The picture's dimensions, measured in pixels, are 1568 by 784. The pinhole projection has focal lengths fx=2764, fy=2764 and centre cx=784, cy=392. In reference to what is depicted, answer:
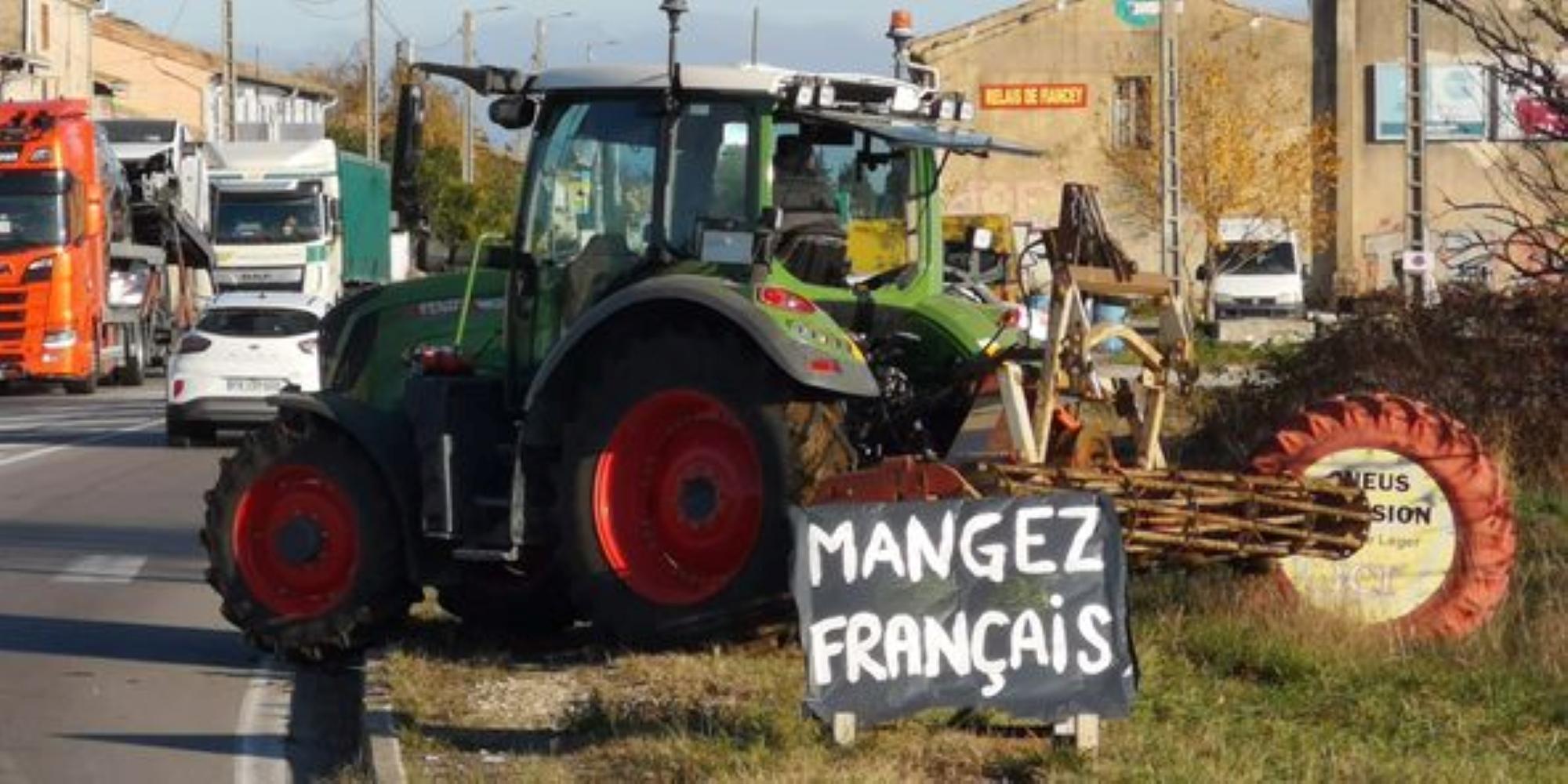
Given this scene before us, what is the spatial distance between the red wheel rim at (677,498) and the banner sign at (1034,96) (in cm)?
5856

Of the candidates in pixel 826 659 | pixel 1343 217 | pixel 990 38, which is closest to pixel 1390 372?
pixel 826 659

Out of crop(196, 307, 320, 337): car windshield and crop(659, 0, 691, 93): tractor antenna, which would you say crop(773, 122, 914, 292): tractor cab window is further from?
crop(196, 307, 320, 337): car windshield

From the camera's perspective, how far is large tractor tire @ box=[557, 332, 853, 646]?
1120 cm

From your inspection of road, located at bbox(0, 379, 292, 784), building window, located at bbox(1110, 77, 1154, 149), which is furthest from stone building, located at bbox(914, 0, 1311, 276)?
road, located at bbox(0, 379, 292, 784)

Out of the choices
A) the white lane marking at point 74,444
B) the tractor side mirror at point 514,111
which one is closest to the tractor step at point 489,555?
the tractor side mirror at point 514,111

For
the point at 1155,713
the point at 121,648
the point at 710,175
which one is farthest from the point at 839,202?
the point at 121,648

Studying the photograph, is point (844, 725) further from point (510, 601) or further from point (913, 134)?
point (510, 601)

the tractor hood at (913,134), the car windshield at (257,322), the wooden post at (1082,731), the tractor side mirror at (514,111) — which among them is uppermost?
the tractor side mirror at (514,111)

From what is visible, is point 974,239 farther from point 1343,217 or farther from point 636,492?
point 1343,217

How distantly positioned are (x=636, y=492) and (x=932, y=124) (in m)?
2.20

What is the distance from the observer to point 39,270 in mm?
40062

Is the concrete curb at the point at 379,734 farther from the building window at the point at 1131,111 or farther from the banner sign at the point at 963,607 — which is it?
the building window at the point at 1131,111

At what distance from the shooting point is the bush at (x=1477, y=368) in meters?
17.4

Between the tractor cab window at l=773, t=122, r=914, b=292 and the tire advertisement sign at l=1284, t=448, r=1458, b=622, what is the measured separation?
2318 millimetres
